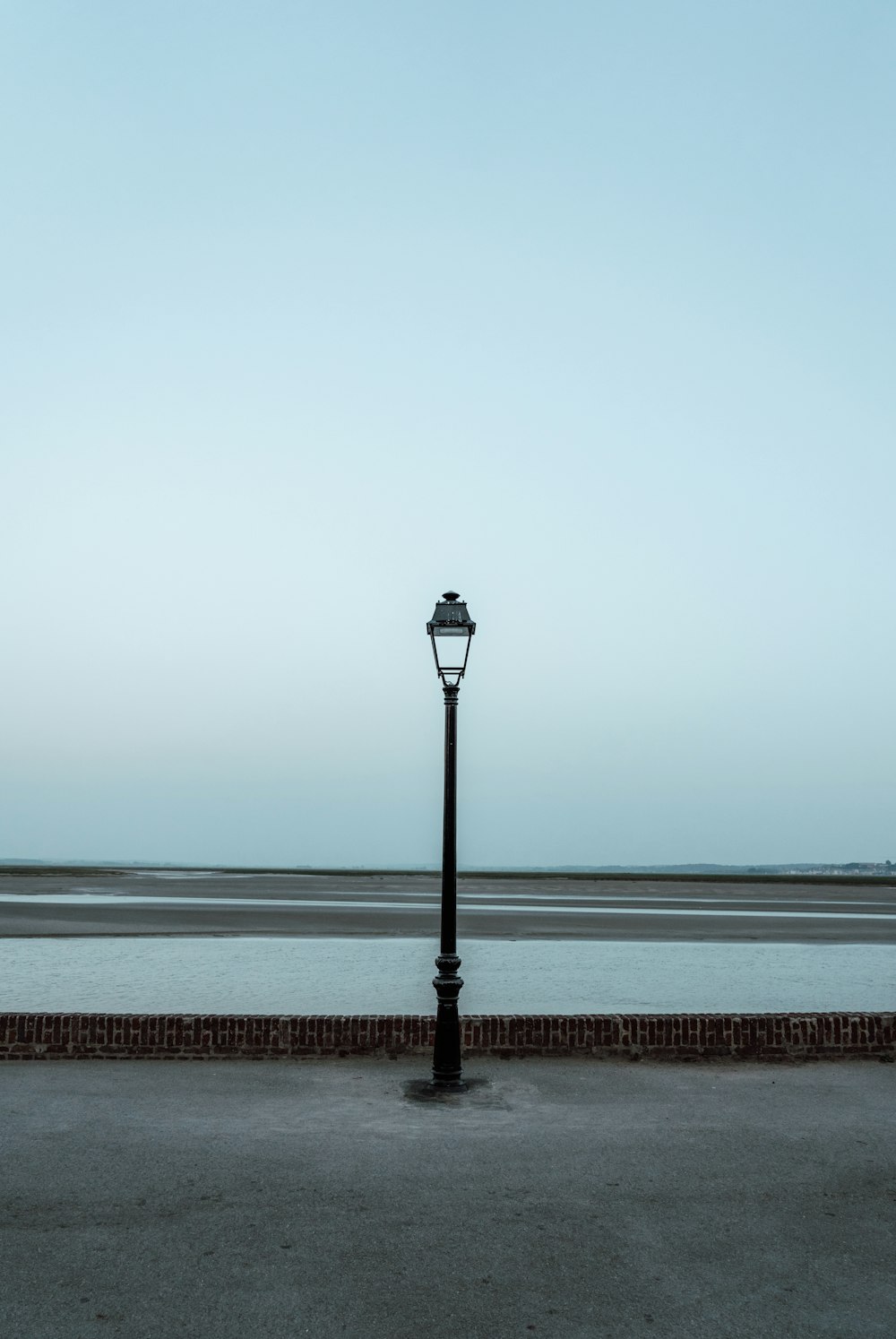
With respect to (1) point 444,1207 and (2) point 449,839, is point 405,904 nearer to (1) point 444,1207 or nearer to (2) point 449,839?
(2) point 449,839

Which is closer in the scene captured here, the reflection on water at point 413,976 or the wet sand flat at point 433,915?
the reflection on water at point 413,976

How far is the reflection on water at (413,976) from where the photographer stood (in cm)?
1512

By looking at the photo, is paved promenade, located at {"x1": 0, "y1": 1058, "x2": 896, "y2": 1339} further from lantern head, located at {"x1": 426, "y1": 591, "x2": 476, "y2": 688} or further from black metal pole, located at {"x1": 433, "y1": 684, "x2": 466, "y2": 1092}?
lantern head, located at {"x1": 426, "y1": 591, "x2": 476, "y2": 688}

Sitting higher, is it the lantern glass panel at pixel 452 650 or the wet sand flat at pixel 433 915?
the lantern glass panel at pixel 452 650

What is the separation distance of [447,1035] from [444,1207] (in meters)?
3.07

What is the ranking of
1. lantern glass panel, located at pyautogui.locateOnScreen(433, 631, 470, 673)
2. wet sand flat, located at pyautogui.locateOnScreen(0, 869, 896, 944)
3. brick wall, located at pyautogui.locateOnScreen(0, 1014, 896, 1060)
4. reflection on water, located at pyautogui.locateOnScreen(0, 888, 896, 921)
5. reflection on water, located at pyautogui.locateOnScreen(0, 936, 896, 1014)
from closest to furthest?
lantern glass panel, located at pyautogui.locateOnScreen(433, 631, 470, 673)
brick wall, located at pyautogui.locateOnScreen(0, 1014, 896, 1060)
reflection on water, located at pyautogui.locateOnScreen(0, 936, 896, 1014)
wet sand flat, located at pyautogui.locateOnScreen(0, 869, 896, 944)
reflection on water, located at pyautogui.locateOnScreen(0, 888, 896, 921)

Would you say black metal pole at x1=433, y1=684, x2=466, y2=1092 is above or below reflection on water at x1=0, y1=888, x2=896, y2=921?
above

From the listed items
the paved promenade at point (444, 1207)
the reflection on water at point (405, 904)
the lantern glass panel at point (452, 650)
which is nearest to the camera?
the paved promenade at point (444, 1207)

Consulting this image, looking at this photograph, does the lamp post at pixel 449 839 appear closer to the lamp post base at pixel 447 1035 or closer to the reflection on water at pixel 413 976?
the lamp post base at pixel 447 1035

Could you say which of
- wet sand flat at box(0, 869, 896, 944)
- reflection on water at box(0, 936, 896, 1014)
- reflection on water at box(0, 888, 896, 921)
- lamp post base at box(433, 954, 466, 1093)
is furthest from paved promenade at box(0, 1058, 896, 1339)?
reflection on water at box(0, 888, 896, 921)

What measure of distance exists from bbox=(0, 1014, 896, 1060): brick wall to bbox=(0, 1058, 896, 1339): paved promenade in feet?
2.12

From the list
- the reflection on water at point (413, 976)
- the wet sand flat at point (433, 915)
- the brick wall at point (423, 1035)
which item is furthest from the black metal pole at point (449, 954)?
the wet sand flat at point (433, 915)

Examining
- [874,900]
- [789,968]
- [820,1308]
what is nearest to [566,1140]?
[820,1308]

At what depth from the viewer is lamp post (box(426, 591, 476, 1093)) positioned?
9.12m
